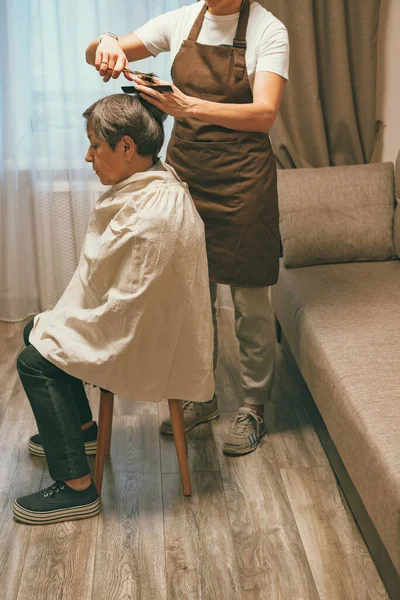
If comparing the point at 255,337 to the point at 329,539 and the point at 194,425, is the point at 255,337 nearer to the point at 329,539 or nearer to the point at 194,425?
the point at 194,425

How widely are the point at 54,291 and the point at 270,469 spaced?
5.26 ft

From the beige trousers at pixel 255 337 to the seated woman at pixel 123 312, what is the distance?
1.01 ft

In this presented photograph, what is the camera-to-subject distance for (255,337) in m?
2.41

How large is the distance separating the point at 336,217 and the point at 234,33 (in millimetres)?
923

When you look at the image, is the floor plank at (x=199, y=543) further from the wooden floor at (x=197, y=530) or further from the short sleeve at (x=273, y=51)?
the short sleeve at (x=273, y=51)

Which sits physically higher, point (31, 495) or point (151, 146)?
point (151, 146)

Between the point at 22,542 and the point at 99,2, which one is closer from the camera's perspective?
the point at 22,542

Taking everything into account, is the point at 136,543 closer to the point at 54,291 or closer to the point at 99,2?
the point at 54,291

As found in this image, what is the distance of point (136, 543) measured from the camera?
1.98m

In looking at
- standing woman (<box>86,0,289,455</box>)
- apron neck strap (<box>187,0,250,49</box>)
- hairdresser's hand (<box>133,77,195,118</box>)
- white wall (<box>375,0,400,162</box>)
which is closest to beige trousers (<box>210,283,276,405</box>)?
standing woman (<box>86,0,289,455</box>)

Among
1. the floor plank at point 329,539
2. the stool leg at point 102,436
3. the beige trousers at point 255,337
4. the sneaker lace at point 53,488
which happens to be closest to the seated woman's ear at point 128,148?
the beige trousers at point 255,337

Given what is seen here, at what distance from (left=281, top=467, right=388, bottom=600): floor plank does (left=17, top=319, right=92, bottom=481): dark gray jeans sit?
0.61m

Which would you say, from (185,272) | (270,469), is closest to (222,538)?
(270,469)

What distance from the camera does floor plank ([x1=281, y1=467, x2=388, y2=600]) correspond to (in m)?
1.81
